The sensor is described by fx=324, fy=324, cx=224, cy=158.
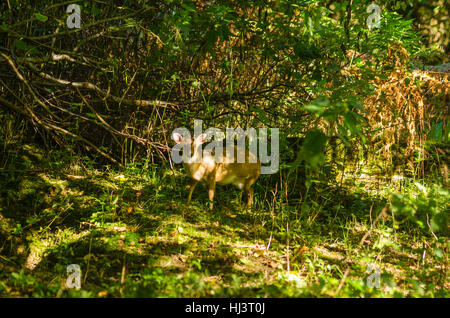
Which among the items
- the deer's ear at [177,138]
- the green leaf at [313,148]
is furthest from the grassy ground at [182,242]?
the deer's ear at [177,138]

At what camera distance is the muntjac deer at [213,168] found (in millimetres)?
3064

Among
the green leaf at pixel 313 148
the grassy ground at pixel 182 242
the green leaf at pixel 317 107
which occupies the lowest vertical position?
the grassy ground at pixel 182 242

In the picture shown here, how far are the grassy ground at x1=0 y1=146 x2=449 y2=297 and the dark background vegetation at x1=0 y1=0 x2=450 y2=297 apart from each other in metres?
0.02

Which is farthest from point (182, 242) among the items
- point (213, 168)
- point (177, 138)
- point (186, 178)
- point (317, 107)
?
point (317, 107)

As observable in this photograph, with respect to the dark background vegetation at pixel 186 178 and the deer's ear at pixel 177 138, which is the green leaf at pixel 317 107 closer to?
the dark background vegetation at pixel 186 178

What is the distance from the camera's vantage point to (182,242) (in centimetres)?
302

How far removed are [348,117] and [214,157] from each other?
4.93 feet

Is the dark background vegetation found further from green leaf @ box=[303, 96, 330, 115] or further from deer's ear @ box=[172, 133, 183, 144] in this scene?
deer's ear @ box=[172, 133, 183, 144]

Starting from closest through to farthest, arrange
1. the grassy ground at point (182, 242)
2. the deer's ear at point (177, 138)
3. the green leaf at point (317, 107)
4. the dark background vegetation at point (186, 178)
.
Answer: the green leaf at point (317, 107) → the grassy ground at point (182, 242) → the dark background vegetation at point (186, 178) → the deer's ear at point (177, 138)

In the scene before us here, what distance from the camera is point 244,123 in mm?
4418

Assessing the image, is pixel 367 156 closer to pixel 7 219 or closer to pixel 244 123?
pixel 244 123

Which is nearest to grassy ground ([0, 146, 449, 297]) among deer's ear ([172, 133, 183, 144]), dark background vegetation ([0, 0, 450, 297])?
dark background vegetation ([0, 0, 450, 297])

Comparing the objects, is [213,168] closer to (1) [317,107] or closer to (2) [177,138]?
(2) [177,138]

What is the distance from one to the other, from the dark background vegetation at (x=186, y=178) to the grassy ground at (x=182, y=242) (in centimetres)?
2
